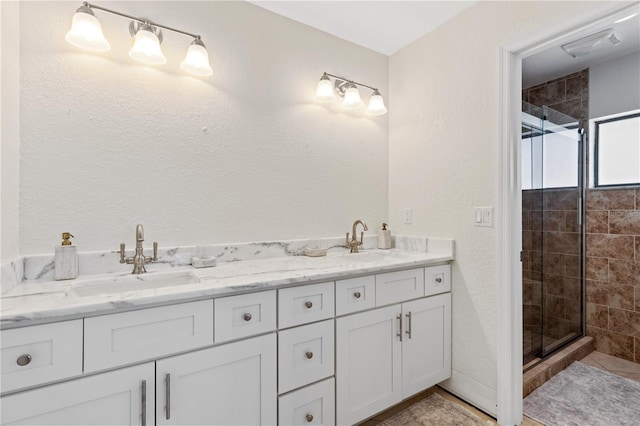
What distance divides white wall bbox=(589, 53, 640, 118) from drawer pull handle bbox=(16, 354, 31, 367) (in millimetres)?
3665

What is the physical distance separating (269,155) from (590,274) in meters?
2.71

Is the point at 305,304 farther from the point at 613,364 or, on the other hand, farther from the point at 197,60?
the point at 613,364

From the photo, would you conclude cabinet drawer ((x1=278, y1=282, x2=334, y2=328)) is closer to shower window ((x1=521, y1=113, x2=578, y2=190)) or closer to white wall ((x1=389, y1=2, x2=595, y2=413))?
white wall ((x1=389, y1=2, x2=595, y2=413))

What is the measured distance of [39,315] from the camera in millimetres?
884

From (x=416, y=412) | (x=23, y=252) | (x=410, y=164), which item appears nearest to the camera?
(x=23, y=252)

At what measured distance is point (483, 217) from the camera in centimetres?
177

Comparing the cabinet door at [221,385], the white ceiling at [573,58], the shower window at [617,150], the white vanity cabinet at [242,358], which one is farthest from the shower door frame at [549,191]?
the cabinet door at [221,385]

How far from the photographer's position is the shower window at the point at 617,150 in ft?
7.82

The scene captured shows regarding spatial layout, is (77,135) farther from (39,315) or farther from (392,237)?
(392,237)

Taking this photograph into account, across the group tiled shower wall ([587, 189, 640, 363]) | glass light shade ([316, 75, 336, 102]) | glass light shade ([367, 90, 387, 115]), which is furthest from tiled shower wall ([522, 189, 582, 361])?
glass light shade ([316, 75, 336, 102])

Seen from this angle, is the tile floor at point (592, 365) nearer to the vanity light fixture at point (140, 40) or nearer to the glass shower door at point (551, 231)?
the glass shower door at point (551, 231)

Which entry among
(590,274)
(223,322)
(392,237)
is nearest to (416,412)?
(392,237)

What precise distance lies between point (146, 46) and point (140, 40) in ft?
0.11

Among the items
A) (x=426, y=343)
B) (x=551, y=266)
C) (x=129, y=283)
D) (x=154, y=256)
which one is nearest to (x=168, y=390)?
(x=129, y=283)
